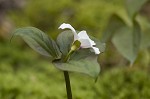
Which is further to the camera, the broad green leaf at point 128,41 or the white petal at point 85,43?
the broad green leaf at point 128,41

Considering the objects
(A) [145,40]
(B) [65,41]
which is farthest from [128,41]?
(B) [65,41]

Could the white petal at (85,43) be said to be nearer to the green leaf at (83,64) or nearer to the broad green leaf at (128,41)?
the green leaf at (83,64)

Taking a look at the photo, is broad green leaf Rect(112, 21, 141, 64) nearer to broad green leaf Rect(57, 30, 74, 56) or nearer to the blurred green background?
the blurred green background

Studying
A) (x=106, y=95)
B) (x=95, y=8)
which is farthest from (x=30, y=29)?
(x=95, y=8)

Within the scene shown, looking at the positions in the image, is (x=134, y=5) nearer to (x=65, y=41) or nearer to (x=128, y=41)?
Result: (x=128, y=41)

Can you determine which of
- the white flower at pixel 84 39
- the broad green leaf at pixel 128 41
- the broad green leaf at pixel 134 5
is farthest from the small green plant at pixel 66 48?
the broad green leaf at pixel 134 5

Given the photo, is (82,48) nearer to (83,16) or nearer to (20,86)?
(20,86)

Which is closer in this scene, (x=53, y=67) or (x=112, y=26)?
(x=112, y=26)
